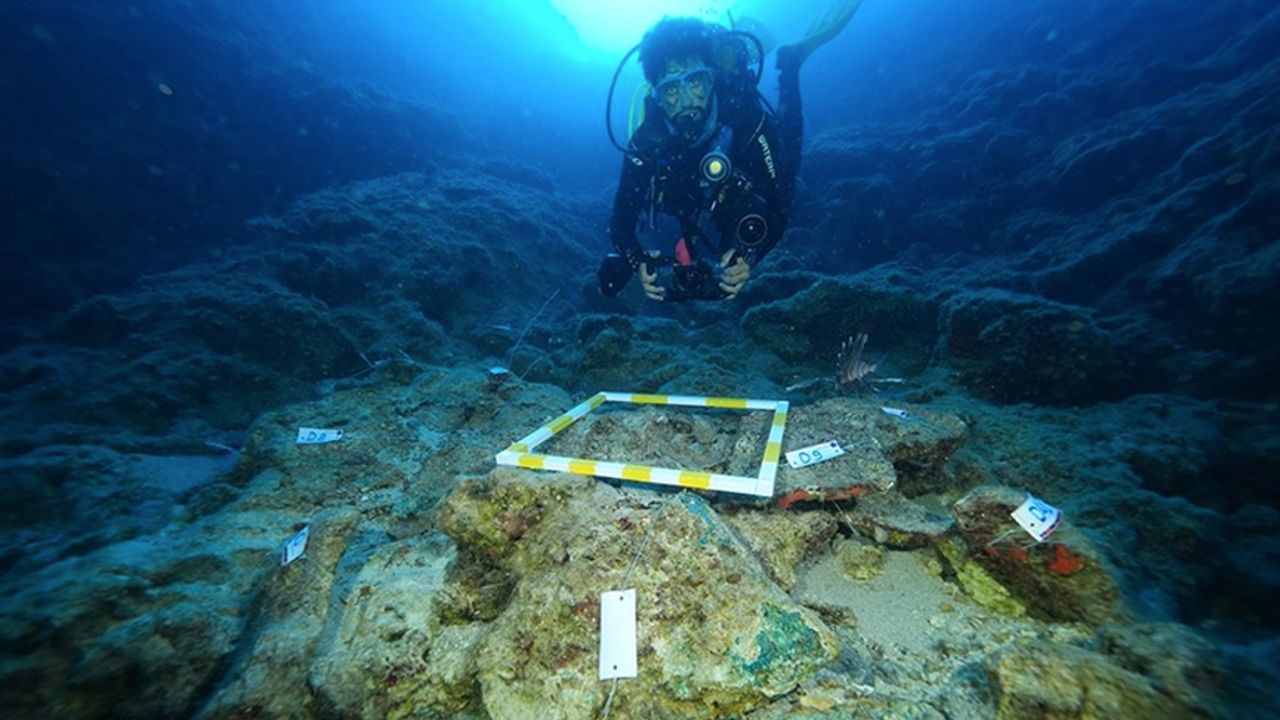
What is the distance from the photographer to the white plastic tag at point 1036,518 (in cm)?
210

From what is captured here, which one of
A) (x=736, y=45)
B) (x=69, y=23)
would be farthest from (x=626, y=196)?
(x=69, y=23)

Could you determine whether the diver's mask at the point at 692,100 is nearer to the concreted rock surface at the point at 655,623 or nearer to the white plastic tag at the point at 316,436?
the concreted rock surface at the point at 655,623

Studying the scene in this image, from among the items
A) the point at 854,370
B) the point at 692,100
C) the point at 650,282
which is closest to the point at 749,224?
the point at 650,282

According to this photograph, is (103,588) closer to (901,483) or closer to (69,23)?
(901,483)

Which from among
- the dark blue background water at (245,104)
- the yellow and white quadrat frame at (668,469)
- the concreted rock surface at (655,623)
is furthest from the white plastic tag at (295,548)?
the dark blue background water at (245,104)

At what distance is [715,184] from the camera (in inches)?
175

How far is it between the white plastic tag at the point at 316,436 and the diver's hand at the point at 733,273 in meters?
3.66

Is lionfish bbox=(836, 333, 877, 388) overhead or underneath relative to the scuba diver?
underneath

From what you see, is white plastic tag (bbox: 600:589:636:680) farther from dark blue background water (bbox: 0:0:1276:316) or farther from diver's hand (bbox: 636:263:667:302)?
dark blue background water (bbox: 0:0:1276:316)

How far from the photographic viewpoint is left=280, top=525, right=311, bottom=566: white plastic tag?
2.56 metres

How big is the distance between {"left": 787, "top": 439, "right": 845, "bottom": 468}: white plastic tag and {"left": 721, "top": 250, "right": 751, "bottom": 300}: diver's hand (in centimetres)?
205

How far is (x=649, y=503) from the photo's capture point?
2053 millimetres

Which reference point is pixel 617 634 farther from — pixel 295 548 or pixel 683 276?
pixel 683 276

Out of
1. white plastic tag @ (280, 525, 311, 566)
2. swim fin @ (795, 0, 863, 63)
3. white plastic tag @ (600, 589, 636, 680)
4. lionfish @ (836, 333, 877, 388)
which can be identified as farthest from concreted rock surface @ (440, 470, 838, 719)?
swim fin @ (795, 0, 863, 63)
